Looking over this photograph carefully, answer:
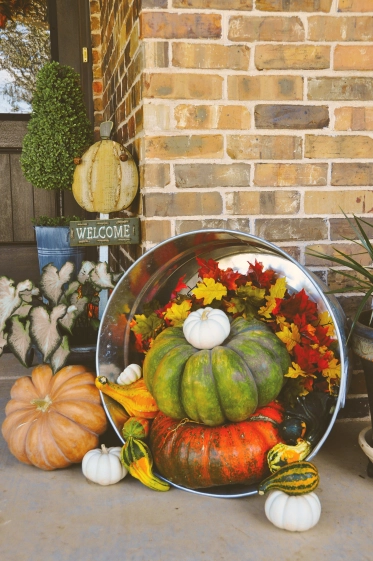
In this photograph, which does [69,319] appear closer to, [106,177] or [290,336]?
[106,177]

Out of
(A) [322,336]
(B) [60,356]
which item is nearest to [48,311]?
(B) [60,356]

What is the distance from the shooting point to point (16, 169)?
3342mm

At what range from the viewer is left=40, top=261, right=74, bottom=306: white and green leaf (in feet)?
6.68

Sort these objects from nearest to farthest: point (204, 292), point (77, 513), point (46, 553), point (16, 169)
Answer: point (46, 553), point (77, 513), point (204, 292), point (16, 169)

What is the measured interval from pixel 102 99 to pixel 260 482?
2.54 metres

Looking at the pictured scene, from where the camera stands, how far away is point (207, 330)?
5.21ft

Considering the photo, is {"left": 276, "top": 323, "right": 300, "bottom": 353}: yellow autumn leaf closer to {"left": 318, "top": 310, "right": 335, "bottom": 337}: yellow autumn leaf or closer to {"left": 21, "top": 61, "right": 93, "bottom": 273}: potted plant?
{"left": 318, "top": 310, "right": 335, "bottom": 337}: yellow autumn leaf

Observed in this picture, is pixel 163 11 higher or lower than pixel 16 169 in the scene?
higher

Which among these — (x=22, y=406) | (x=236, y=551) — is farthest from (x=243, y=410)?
(x=22, y=406)

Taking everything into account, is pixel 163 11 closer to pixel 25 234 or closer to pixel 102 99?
pixel 102 99

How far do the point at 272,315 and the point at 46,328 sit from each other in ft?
2.51

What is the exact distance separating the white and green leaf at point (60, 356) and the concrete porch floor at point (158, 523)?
1.10ft

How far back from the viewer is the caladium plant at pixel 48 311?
1.89 m

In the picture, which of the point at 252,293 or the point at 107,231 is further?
the point at 107,231
